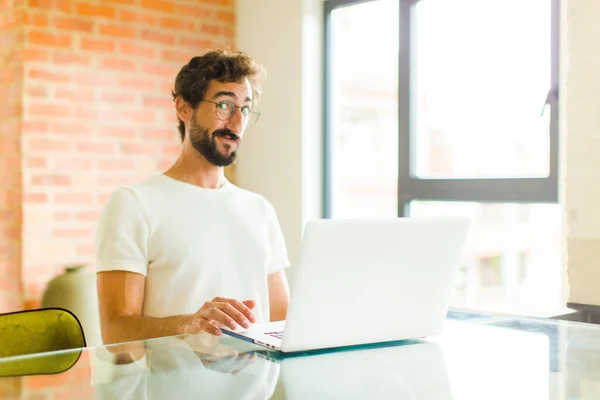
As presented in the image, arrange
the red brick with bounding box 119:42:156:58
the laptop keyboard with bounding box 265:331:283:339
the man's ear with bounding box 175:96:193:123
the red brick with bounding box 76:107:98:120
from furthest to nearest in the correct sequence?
the red brick with bounding box 119:42:156:58, the red brick with bounding box 76:107:98:120, the man's ear with bounding box 175:96:193:123, the laptop keyboard with bounding box 265:331:283:339

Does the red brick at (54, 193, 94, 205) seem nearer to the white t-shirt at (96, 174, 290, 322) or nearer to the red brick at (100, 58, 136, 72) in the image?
the red brick at (100, 58, 136, 72)

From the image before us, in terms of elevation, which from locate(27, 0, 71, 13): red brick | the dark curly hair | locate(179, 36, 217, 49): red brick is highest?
locate(27, 0, 71, 13): red brick

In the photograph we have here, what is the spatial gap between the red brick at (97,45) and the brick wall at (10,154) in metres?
0.27

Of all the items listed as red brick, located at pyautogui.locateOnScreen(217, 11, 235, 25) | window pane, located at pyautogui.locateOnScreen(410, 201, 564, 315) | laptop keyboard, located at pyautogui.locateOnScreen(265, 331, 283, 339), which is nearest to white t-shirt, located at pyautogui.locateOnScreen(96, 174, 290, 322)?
laptop keyboard, located at pyautogui.locateOnScreen(265, 331, 283, 339)

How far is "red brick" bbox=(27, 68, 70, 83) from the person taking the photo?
3.11 m

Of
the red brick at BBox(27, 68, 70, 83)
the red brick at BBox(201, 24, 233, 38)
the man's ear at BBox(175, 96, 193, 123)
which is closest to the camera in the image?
the man's ear at BBox(175, 96, 193, 123)

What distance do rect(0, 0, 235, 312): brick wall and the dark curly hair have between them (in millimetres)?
977

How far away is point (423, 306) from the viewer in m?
1.53

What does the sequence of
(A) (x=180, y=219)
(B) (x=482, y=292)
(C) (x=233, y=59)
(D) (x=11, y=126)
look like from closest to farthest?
(A) (x=180, y=219), (C) (x=233, y=59), (D) (x=11, y=126), (B) (x=482, y=292)

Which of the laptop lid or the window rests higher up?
the window

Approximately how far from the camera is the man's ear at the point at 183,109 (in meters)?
2.40

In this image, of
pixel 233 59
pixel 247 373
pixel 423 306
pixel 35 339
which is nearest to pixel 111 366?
pixel 247 373

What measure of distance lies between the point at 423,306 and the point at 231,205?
96 cm

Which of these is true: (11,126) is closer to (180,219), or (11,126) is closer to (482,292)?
(180,219)
